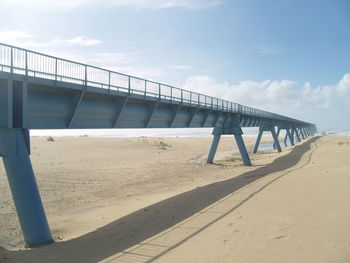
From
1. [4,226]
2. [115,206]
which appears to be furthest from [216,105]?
[4,226]

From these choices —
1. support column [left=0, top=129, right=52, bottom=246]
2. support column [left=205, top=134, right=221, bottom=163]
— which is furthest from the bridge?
support column [left=205, top=134, right=221, bottom=163]

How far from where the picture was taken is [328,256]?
6.36 meters

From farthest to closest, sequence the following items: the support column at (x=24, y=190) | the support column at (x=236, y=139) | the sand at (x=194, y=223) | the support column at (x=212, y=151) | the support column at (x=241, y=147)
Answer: the support column at (x=212, y=151) → the support column at (x=236, y=139) → the support column at (x=241, y=147) → the support column at (x=24, y=190) → the sand at (x=194, y=223)

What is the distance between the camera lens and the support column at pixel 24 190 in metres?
9.62

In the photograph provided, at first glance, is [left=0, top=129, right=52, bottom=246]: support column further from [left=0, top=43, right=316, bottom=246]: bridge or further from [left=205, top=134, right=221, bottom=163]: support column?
[left=205, top=134, right=221, bottom=163]: support column

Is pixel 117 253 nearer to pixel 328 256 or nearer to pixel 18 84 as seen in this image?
pixel 328 256

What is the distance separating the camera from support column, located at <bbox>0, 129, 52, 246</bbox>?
9617mm

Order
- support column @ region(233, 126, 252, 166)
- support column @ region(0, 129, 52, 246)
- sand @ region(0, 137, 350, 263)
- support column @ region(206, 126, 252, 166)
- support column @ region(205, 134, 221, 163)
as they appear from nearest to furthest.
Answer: sand @ region(0, 137, 350, 263), support column @ region(0, 129, 52, 246), support column @ region(233, 126, 252, 166), support column @ region(206, 126, 252, 166), support column @ region(205, 134, 221, 163)

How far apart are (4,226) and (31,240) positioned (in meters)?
2.67

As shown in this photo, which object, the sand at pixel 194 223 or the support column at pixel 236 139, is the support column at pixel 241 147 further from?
the sand at pixel 194 223

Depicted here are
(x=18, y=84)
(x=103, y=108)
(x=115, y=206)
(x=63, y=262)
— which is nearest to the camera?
(x=63, y=262)

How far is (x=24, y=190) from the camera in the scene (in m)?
9.76

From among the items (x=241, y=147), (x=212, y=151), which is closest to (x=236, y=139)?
(x=241, y=147)

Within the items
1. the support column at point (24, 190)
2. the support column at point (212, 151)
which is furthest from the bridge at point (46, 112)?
the support column at point (212, 151)
